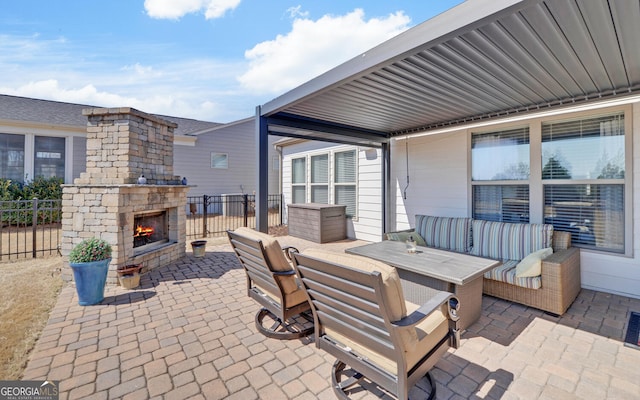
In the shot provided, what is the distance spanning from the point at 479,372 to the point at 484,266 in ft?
3.77

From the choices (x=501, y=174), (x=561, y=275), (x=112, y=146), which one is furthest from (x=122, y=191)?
(x=501, y=174)

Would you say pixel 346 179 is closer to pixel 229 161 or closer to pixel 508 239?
pixel 508 239

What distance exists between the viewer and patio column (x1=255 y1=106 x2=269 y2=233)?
4.44m

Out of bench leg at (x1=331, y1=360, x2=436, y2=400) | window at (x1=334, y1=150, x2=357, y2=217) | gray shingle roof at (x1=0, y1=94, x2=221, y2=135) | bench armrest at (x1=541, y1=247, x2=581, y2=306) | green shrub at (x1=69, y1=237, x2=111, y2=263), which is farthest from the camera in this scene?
gray shingle roof at (x1=0, y1=94, x2=221, y2=135)

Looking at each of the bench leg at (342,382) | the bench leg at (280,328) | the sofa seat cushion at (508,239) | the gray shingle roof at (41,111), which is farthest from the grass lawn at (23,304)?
the gray shingle roof at (41,111)

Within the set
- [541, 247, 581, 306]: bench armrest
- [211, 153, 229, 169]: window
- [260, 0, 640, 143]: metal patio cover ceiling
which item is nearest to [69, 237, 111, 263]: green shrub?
[260, 0, 640, 143]: metal patio cover ceiling

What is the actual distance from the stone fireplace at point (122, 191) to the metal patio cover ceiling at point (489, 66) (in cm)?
240

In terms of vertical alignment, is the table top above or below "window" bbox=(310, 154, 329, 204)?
below

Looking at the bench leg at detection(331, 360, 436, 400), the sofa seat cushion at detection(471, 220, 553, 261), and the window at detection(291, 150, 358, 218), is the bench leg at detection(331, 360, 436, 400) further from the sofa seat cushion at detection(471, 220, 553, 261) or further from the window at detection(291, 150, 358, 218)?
the window at detection(291, 150, 358, 218)

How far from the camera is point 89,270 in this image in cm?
362

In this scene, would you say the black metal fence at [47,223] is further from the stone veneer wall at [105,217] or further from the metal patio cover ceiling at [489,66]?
the metal patio cover ceiling at [489,66]

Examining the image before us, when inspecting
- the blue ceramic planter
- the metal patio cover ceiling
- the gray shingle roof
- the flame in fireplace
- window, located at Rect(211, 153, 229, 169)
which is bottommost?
the blue ceramic planter

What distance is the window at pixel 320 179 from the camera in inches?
343

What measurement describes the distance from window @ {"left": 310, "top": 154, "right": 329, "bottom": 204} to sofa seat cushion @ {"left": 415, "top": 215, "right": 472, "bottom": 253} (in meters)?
3.85
